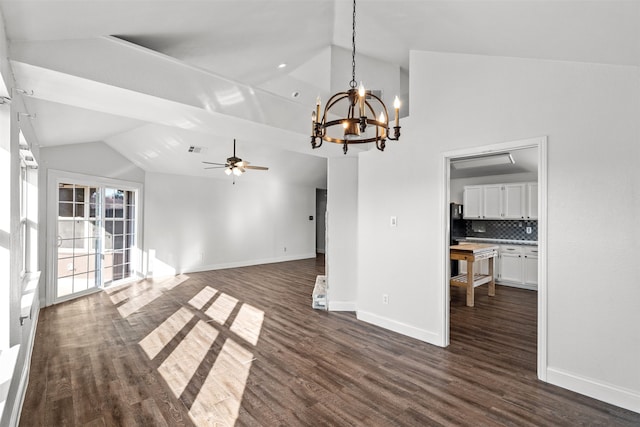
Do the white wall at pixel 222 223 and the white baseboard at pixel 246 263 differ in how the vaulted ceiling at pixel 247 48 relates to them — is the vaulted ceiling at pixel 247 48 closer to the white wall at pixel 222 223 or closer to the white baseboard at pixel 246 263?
the white wall at pixel 222 223

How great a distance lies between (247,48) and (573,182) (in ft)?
10.4

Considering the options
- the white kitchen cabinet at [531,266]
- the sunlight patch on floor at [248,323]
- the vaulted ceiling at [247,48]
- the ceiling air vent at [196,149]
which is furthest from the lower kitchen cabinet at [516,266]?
the ceiling air vent at [196,149]

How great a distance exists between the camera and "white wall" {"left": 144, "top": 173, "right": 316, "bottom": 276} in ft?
23.5

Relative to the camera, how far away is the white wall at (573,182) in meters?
2.33

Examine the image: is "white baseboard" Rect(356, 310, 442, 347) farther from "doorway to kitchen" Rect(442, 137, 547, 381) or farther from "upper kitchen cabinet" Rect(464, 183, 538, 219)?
"upper kitchen cabinet" Rect(464, 183, 538, 219)

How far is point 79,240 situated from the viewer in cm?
544

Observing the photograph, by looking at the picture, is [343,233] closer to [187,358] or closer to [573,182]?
[187,358]

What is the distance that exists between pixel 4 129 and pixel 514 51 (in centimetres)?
385

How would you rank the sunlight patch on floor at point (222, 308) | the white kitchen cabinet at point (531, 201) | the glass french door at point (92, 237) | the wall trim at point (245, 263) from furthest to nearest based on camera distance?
the wall trim at point (245, 263), the white kitchen cabinet at point (531, 201), the glass french door at point (92, 237), the sunlight patch on floor at point (222, 308)

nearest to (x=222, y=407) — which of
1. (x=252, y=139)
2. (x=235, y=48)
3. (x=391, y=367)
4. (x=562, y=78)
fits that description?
(x=391, y=367)

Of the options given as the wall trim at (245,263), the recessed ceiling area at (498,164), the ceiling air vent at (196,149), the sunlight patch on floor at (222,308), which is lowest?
the sunlight patch on floor at (222,308)

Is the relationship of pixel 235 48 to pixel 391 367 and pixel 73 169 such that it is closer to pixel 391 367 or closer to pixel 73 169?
pixel 391 367

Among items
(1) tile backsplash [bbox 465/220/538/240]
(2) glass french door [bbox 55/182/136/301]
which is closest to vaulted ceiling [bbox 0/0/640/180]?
(2) glass french door [bbox 55/182/136/301]

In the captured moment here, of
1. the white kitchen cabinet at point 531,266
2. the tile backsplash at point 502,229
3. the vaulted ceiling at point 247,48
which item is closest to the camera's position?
the vaulted ceiling at point 247,48
